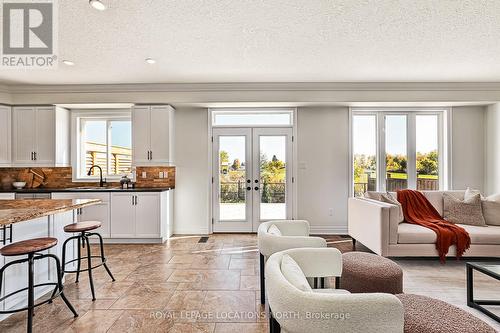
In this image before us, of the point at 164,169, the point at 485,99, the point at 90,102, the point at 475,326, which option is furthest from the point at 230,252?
the point at 485,99

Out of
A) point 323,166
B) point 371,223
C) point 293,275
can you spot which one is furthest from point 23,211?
point 323,166

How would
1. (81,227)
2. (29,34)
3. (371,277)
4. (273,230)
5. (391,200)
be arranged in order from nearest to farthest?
1. (371,277)
2. (273,230)
3. (81,227)
4. (29,34)
5. (391,200)

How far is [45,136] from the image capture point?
4750 mm

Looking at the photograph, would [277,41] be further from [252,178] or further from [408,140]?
[408,140]

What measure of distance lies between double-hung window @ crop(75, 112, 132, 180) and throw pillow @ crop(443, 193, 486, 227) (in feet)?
18.4

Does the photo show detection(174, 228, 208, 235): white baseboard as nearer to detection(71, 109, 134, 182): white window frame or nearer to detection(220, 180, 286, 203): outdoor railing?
detection(220, 180, 286, 203): outdoor railing

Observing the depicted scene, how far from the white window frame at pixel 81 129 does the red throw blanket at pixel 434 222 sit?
5.16 m

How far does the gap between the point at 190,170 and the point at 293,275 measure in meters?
4.08

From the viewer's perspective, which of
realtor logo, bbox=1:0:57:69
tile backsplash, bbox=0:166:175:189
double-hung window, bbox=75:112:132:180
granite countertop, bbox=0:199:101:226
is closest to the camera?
granite countertop, bbox=0:199:101:226

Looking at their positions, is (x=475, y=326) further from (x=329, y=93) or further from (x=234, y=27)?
(x=329, y=93)

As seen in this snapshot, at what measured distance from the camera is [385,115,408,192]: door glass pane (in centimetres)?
511

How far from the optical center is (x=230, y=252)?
396 centimetres

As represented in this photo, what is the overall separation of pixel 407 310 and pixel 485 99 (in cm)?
492

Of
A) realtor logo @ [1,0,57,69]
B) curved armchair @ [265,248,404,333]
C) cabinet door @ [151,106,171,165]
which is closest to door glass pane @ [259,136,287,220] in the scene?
cabinet door @ [151,106,171,165]
